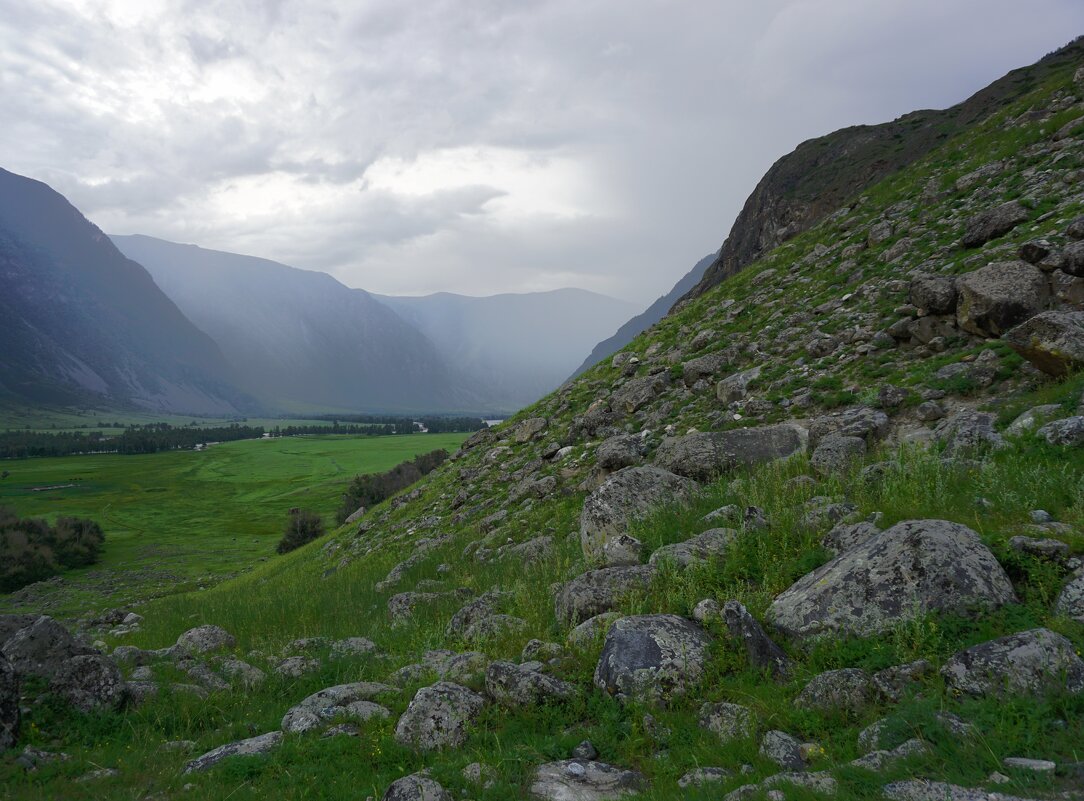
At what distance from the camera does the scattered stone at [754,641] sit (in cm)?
711

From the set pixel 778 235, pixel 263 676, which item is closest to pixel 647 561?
pixel 263 676

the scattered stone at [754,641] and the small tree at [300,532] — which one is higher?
the scattered stone at [754,641]

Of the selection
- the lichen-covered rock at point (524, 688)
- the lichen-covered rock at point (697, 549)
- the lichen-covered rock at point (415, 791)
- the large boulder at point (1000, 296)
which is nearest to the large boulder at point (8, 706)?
the lichen-covered rock at point (415, 791)

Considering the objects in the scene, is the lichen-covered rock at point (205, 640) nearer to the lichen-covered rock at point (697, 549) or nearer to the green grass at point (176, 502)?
the lichen-covered rock at point (697, 549)

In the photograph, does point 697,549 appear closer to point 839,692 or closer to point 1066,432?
point 839,692

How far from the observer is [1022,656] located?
5414 mm

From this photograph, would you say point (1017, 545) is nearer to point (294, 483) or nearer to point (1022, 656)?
point (1022, 656)

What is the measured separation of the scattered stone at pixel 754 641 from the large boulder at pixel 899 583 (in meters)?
0.45

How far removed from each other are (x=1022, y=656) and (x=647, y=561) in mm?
6194

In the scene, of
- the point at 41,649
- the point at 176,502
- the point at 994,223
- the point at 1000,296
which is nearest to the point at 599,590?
the point at 41,649

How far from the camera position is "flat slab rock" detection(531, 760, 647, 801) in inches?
235

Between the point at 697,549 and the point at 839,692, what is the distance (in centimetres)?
401

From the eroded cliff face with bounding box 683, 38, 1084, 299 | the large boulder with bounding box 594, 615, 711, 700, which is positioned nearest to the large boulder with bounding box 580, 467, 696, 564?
the large boulder with bounding box 594, 615, 711, 700

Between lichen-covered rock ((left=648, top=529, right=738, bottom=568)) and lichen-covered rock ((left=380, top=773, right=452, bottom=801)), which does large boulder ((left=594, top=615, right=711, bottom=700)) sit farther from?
lichen-covered rock ((left=380, top=773, right=452, bottom=801))
